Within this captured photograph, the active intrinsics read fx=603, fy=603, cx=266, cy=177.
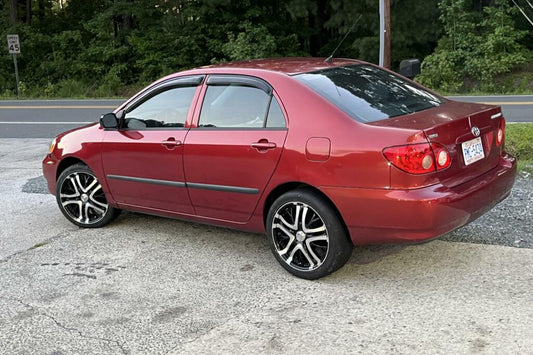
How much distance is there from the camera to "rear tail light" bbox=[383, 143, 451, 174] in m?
3.90

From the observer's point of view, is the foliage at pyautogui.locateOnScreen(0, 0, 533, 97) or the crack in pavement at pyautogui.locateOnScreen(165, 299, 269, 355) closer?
the crack in pavement at pyautogui.locateOnScreen(165, 299, 269, 355)

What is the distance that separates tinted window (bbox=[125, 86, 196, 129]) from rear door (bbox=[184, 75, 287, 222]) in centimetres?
23

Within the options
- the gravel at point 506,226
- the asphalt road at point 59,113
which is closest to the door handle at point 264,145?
the gravel at point 506,226

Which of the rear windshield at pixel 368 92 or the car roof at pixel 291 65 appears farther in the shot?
the car roof at pixel 291 65

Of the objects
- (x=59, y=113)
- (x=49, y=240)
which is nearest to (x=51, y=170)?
(x=49, y=240)

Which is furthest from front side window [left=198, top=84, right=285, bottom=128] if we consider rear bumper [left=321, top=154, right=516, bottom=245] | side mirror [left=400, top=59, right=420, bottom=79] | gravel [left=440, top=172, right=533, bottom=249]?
side mirror [left=400, top=59, right=420, bottom=79]

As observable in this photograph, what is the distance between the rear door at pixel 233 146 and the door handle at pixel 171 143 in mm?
109

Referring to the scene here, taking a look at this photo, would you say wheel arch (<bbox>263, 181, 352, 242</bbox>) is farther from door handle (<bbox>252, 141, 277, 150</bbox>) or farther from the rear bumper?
door handle (<bbox>252, 141, 277, 150</bbox>)

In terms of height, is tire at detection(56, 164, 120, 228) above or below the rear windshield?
below

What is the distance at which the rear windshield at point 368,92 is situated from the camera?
4.37 meters

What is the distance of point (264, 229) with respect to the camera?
15.5 ft

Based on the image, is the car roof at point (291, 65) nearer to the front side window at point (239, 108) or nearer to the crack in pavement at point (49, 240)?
the front side window at point (239, 108)

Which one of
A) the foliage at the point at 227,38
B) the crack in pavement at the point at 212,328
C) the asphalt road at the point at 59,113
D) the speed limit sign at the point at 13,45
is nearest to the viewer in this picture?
the crack in pavement at the point at 212,328

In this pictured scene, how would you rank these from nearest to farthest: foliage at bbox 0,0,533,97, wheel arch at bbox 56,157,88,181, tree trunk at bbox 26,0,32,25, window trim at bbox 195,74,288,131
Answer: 1. window trim at bbox 195,74,288,131
2. wheel arch at bbox 56,157,88,181
3. foliage at bbox 0,0,533,97
4. tree trunk at bbox 26,0,32,25
